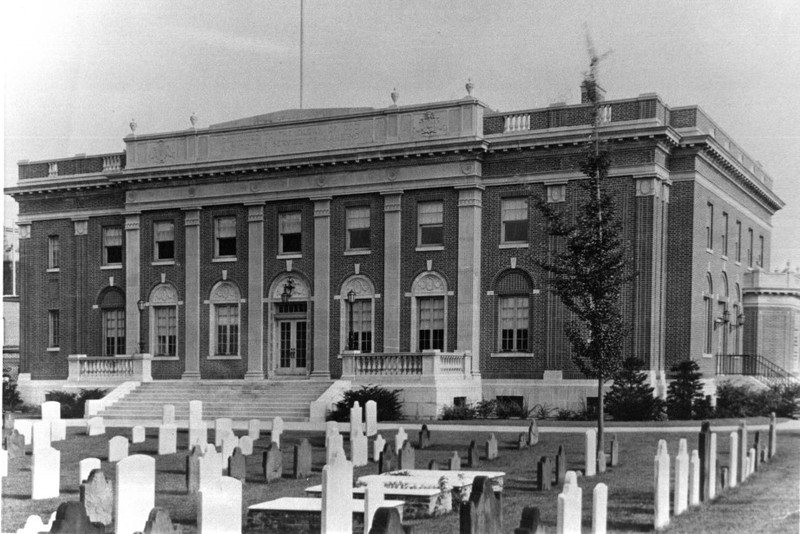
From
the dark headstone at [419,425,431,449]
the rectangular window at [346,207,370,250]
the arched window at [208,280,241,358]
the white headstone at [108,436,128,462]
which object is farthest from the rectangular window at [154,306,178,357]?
the white headstone at [108,436,128,462]

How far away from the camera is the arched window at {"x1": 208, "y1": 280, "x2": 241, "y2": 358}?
35.4m

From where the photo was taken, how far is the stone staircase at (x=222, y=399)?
29.8m

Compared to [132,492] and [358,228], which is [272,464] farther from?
[358,228]

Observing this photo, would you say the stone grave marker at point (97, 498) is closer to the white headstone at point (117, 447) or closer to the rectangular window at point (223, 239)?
the white headstone at point (117, 447)

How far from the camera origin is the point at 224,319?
35.7 meters

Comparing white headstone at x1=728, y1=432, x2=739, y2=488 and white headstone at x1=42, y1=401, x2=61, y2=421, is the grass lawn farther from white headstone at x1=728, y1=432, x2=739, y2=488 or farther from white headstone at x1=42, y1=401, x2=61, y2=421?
white headstone at x1=42, y1=401, x2=61, y2=421

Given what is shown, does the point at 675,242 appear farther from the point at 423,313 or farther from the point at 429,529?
the point at 429,529

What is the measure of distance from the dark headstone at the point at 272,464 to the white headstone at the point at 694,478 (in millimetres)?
7077

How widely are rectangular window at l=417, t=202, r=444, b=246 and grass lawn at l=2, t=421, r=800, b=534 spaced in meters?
9.92

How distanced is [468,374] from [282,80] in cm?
1209

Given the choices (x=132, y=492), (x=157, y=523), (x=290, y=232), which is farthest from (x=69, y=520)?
(x=290, y=232)

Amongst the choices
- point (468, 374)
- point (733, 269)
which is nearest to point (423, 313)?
point (468, 374)

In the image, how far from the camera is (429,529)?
12.9 m

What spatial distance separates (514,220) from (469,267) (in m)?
2.08
